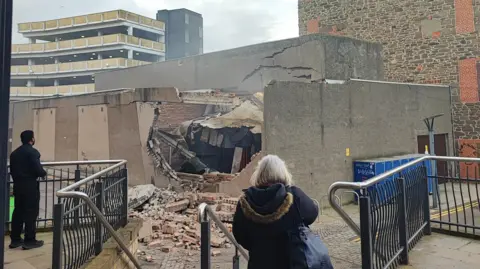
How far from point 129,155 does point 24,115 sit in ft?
27.4

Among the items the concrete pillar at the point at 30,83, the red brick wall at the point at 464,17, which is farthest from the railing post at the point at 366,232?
the concrete pillar at the point at 30,83

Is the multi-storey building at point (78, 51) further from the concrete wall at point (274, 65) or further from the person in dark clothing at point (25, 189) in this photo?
the person in dark clothing at point (25, 189)

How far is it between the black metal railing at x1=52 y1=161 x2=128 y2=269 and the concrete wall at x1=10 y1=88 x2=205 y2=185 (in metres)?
7.20

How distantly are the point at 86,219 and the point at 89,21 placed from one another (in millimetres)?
53536

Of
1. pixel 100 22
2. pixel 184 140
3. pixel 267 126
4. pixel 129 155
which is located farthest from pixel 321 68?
pixel 100 22

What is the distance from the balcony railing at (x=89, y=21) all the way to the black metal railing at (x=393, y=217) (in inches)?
1992

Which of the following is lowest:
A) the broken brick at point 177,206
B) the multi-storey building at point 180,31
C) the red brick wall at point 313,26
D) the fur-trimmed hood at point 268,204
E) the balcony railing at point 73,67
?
the broken brick at point 177,206

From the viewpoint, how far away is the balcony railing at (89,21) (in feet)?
162

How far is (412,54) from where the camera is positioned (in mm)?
17500

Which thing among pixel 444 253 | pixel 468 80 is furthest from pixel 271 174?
pixel 468 80

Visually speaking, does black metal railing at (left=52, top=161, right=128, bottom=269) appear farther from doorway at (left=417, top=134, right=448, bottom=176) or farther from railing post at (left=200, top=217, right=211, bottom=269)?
doorway at (left=417, top=134, right=448, bottom=176)

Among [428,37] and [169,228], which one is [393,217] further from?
[428,37]

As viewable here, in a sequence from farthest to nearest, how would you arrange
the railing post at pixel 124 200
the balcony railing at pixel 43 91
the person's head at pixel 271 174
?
the balcony railing at pixel 43 91 < the railing post at pixel 124 200 < the person's head at pixel 271 174

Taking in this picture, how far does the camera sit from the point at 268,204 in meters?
2.51
